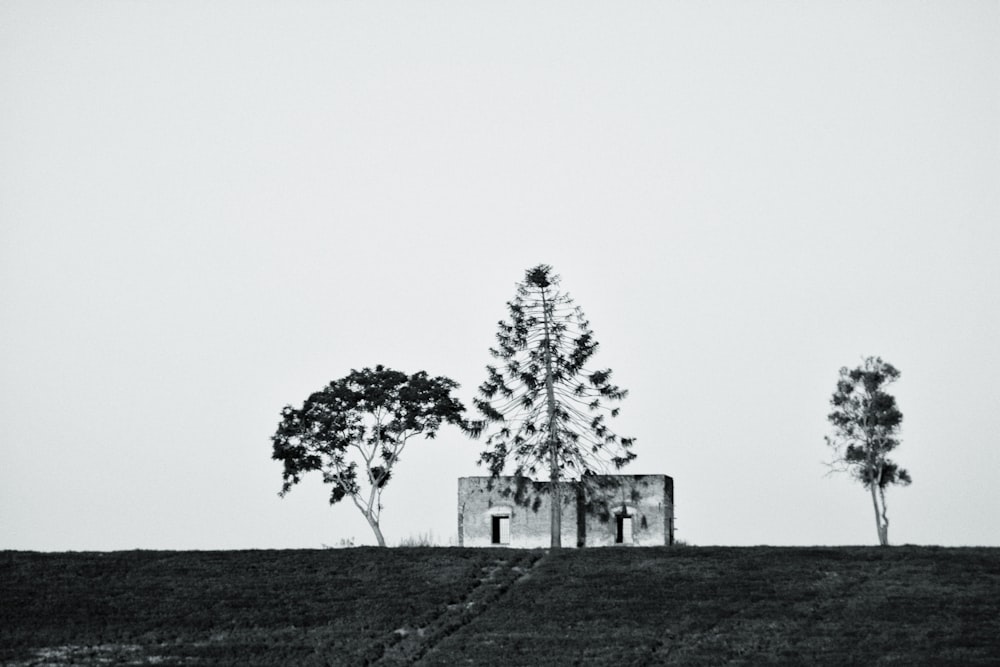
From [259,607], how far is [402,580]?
5586 mm

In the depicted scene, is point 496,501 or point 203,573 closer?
point 203,573

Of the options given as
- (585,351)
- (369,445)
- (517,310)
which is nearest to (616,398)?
(585,351)

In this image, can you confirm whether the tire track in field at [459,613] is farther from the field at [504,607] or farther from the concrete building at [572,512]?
the concrete building at [572,512]

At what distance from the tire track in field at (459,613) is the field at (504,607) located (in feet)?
0.31

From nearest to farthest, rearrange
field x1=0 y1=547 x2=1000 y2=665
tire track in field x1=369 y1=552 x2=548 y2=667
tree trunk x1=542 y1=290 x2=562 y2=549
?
field x1=0 y1=547 x2=1000 y2=665
tire track in field x1=369 y1=552 x2=548 y2=667
tree trunk x1=542 y1=290 x2=562 y2=549

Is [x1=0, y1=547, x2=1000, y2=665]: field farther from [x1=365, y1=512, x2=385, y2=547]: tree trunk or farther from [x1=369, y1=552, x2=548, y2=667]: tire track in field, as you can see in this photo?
[x1=365, y1=512, x2=385, y2=547]: tree trunk

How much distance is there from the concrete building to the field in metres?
7.98

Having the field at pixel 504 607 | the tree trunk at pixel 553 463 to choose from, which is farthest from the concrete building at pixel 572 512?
the field at pixel 504 607

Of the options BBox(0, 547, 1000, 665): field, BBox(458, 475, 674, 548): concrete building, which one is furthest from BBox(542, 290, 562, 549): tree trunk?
BBox(0, 547, 1000, 665): field

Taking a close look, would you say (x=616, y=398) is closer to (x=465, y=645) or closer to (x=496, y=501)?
(x=496, y=501)

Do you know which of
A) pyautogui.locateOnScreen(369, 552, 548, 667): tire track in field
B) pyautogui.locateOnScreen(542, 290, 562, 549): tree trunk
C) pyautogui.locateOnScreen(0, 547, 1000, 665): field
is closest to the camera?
pyautogui.locateOnScreen(0, 547, 1000, 665): field

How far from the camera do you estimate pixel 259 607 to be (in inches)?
1553

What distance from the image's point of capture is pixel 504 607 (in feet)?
127

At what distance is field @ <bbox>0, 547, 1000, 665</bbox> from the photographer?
109ft
